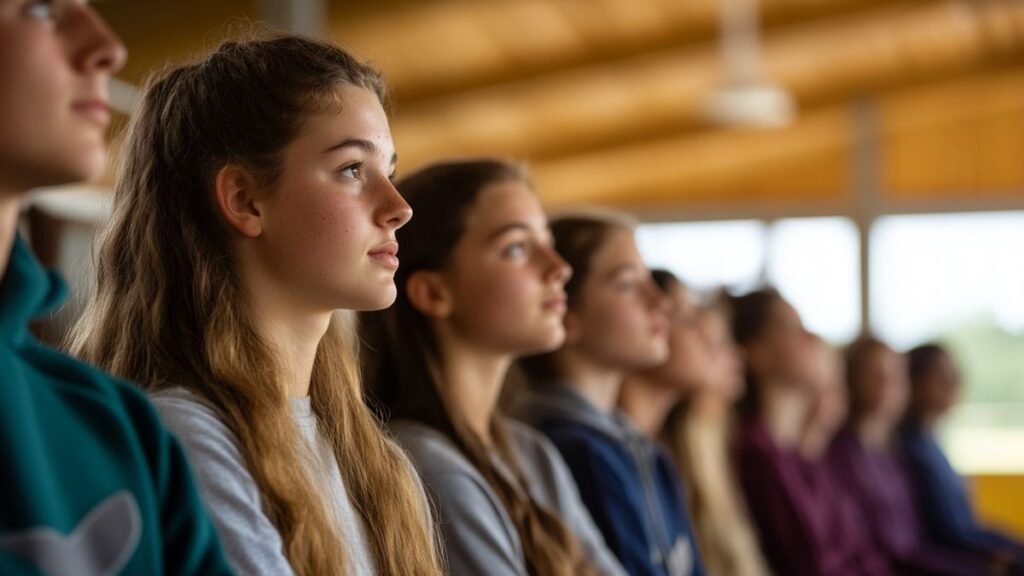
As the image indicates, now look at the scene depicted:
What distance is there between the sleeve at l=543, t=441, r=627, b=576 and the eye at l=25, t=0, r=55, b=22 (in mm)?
1409

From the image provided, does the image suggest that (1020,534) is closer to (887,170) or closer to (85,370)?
(887,170)

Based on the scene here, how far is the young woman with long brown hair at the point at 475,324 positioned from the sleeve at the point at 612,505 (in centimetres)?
23

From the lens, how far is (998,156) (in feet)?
27.3

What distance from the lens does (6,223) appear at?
91 cm

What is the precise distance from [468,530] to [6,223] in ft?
3.39

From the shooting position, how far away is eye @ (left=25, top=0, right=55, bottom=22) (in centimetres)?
92

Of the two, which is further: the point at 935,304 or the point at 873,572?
the point at 935,304

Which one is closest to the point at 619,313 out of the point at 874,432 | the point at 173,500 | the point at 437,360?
the point at 437,360

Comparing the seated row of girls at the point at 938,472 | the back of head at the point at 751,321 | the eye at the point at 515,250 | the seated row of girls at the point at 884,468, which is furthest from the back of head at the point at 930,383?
the eye at the point at 515,250

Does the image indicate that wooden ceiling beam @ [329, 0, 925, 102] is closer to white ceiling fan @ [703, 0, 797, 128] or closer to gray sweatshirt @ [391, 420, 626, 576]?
white ceiling fan @ [703, 0, 797, 128]

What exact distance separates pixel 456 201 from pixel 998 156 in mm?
6967

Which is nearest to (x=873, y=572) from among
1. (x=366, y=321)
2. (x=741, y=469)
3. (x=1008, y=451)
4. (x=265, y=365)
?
(x=741, y=469)

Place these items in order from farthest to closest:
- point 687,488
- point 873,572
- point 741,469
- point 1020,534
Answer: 1. point 1020,534
2. point 873,572
3. point 741,469
4. point 687,488

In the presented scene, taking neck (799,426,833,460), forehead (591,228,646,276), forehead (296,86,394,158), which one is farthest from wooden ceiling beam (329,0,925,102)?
forehead (296,86,394,158)
